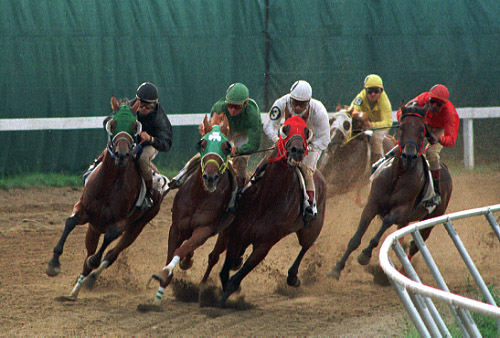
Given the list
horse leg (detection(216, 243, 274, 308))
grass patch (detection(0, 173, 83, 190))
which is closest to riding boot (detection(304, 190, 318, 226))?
horse leg (detection(216, 243, 274, 308))

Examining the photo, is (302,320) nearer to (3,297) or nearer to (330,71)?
(3,297)

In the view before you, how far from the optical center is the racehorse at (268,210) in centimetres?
607

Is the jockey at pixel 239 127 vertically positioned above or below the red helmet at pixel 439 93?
below

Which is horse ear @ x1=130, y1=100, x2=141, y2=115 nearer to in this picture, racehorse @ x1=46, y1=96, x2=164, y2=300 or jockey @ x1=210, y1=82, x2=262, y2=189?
racehorse @ x1=46, y1=96, x2=164, y2=300

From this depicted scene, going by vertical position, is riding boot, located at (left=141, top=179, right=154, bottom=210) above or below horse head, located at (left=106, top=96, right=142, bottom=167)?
below

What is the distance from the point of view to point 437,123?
303 inches

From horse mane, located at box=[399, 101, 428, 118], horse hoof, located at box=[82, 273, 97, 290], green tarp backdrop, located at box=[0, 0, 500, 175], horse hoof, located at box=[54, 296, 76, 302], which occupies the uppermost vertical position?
green tarp backdrop, located at box=[0, 0, 500, 175]

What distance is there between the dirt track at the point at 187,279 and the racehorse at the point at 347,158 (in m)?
0.52

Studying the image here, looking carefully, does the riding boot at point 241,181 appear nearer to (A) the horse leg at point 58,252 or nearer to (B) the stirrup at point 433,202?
(A) the horse leg at point 58,252

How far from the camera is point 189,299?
6332 mm

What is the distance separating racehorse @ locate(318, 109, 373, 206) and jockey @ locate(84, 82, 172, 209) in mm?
3243

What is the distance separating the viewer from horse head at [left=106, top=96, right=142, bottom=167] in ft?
19.5

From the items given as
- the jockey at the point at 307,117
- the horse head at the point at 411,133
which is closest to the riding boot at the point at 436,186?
the horse head at the point at 411,133

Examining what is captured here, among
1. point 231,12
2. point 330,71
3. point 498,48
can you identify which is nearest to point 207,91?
point 231,12
